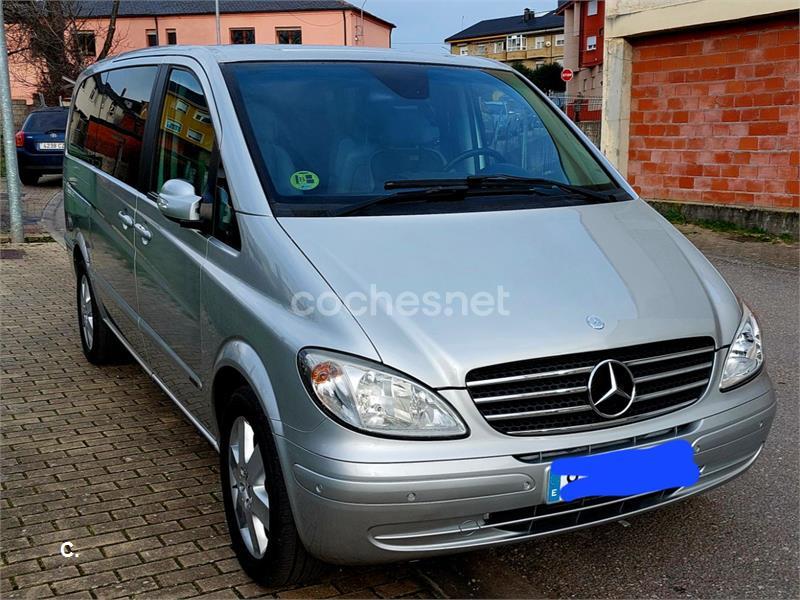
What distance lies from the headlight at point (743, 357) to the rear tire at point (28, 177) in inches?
712

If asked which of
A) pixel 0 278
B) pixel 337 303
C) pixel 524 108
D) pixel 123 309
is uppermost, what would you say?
pixel 524 108

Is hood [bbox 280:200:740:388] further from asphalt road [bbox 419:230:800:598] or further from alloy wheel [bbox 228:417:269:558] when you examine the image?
asphalt road [bbox 419:230:800:598]

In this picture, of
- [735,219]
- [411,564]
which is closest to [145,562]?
[411,564]

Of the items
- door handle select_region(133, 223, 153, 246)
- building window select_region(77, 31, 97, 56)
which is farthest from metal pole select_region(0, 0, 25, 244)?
building window select_region(77, 31, 97, 56)

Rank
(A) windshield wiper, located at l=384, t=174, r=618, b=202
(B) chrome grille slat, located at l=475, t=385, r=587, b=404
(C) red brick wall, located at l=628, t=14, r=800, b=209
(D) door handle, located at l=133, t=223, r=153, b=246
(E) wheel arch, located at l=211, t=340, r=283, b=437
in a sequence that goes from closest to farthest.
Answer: (B) chrome grille slat, located at l=475, t=385, r=587, b=404, (E) wheel arch, located at l=211, t=340, r=283, b=437, (A) windshield wiper, located at l=384, t=174, r=618, b=202, (D) door handle, located at l=133, t=223, r=153, b=246, (C) red brick wall, located at l=628, t=14, r=800, b=209

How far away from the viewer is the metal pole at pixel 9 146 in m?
10.5

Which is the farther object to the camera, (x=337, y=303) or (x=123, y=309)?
(x=123, y=309)

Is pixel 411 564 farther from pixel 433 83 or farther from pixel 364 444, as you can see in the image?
pixel 433 83

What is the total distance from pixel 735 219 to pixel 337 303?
11096 mm

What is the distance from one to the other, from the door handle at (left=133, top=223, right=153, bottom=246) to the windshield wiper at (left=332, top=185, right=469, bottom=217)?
1.27 meters

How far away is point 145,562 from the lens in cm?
322

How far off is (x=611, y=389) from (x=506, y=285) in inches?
18.7

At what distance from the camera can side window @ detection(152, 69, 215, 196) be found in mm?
3574

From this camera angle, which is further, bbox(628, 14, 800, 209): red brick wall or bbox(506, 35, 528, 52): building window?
bbox(506, 35, 528, 52): building window
